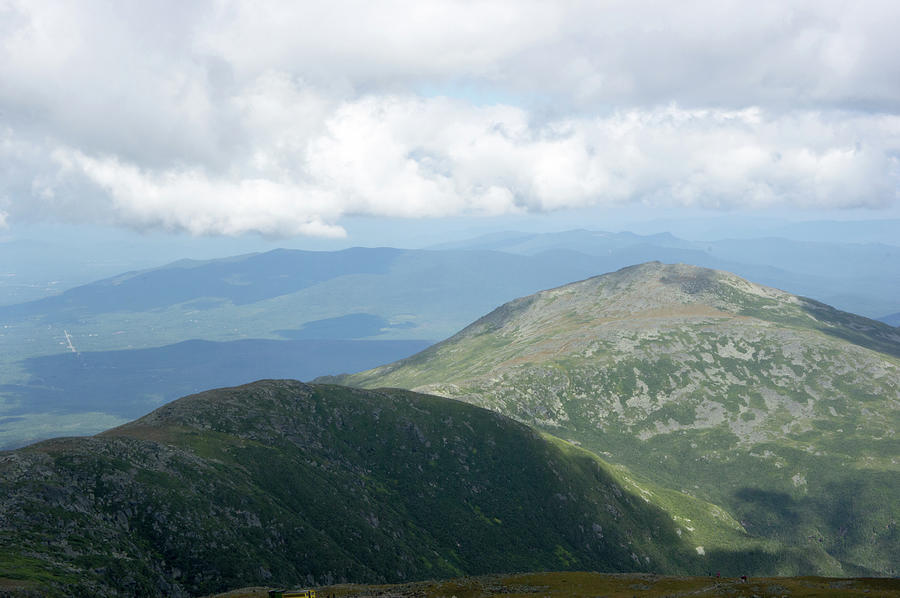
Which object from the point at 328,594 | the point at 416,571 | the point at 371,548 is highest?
the point at 328,594

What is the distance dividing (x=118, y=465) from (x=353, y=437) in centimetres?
9226

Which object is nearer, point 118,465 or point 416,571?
point 118,465

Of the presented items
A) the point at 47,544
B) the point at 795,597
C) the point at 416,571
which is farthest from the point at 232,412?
the point at 795,597

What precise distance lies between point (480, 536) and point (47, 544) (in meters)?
128

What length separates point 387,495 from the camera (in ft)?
581

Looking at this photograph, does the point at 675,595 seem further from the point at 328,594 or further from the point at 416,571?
the point at 416,571

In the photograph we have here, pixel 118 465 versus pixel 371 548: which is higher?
pixel 118 465

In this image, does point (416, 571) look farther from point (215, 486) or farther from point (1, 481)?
point (1, 481)

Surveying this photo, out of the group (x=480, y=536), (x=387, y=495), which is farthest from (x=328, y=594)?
(x=480, y=536)

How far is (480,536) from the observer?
602ft

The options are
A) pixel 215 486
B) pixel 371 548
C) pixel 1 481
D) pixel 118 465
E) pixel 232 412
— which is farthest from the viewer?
pixel 232 412

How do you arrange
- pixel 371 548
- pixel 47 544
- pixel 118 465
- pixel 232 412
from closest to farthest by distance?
pixel 47 544, pixel 118 465, pixel 371 548, pixel 232 412

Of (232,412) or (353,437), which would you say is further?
(353,437)

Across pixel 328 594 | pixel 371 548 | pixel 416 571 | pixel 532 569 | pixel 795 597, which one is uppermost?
pixel 795 597
